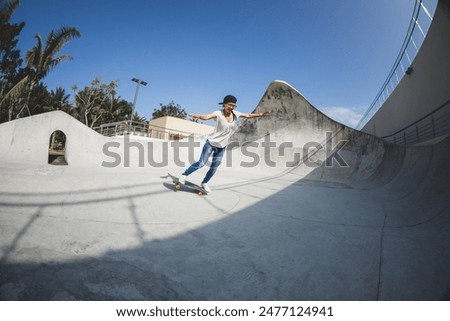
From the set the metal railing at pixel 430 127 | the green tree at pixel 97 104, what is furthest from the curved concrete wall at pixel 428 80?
the green tree at pixel 97 104

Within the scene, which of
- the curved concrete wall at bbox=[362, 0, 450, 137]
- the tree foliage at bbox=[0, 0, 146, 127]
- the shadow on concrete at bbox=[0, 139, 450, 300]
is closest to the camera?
the shadow on concrete at bbox=[0, 139, 450, 300]

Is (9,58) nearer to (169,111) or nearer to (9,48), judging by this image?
(9,48)

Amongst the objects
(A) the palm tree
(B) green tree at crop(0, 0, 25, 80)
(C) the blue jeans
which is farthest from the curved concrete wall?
(B) green tree at crop(0, 0, 25, 80)

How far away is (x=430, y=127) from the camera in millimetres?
7863

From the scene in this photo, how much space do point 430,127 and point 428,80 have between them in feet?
6.50

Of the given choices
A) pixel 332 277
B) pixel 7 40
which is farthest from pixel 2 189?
pixel 7 40

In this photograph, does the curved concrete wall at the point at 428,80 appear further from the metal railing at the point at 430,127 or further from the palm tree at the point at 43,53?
the palm tree at the point at 43,53

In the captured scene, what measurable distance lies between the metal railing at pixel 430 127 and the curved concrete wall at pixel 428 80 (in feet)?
0.77

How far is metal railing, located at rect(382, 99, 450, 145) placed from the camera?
6.83 meters

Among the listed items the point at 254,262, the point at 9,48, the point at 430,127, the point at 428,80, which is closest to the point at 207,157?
the point at 254,262

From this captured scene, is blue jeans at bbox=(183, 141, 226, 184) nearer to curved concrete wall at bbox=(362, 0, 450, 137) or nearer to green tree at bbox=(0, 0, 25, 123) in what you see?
curved concrete wall at bbox=(362, 0, 450, 137)

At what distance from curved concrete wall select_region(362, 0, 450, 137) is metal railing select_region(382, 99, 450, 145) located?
0.24 metres

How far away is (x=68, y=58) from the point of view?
15.3m
